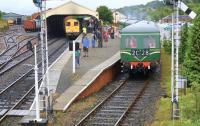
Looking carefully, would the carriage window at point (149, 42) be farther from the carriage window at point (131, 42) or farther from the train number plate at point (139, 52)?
the carriage window at point (131, 42)

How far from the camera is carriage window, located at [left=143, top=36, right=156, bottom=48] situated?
27.9m

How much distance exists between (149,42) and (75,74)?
524cm

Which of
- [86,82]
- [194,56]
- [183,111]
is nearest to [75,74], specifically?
[86,82]

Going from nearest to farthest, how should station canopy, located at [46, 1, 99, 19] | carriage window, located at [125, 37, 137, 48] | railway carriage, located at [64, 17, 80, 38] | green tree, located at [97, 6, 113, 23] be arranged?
carriage window, located at [125, 37, 137, 48] < station canopy, located at [46, 1, 99, 19] < railway carriage, located at [64, 17, 80, 38] < green tree, located at [97, 6, 113, 23]

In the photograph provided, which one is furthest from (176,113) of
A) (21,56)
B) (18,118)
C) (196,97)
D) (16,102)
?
(21,56)

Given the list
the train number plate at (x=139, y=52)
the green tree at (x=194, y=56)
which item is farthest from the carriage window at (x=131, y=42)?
the green tree at (x=194, y=56)

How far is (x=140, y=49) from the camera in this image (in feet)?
91.2

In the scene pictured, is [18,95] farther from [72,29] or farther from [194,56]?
[72,29]

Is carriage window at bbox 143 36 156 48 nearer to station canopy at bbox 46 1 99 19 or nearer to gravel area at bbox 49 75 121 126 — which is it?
gravel area at bbox 49 75 121 126

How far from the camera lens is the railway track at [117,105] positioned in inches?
698

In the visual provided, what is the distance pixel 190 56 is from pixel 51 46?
21.4 m

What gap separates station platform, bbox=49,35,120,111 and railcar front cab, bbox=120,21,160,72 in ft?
3.70

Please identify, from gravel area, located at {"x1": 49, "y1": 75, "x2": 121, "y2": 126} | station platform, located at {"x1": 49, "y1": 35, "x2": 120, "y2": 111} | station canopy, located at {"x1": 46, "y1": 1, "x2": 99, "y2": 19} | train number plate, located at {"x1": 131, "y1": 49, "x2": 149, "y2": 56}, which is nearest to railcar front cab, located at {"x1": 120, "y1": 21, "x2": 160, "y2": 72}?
train number plate, located at {"x1": 131, "y1": 49, "x2": 149, "y2": 56}

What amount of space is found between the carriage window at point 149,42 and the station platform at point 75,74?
224 centimetres
